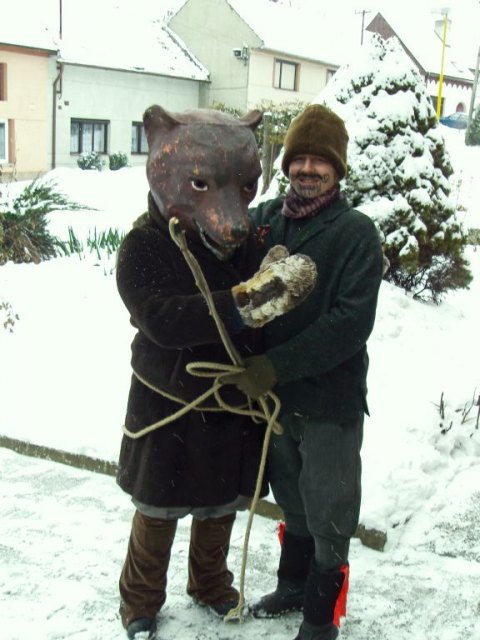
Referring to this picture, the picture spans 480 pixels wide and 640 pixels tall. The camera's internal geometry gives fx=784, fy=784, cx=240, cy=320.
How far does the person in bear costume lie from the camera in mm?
2299

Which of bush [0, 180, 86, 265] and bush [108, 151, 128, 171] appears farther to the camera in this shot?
bush [108, 151, 128, 171]

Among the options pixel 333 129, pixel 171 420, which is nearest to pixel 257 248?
pixel 333 129

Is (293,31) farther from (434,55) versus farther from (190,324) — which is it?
(190,324)

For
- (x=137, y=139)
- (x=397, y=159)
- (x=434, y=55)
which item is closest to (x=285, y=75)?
(x=137, y=139)

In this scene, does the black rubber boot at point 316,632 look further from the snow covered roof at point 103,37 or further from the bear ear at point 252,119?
the snow covered roof at point 103,37

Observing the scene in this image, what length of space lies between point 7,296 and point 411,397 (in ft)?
10.8

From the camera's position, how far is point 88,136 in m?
24.3

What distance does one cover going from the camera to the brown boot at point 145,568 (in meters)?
2.62

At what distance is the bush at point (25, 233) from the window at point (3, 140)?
1389 cm

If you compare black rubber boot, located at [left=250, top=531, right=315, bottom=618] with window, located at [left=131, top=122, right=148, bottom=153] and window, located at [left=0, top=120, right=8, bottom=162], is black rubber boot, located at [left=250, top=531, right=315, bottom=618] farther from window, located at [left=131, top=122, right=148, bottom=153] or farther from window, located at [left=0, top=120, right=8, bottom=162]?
window, located at [left=131, top=122, right=148, bottom=153]

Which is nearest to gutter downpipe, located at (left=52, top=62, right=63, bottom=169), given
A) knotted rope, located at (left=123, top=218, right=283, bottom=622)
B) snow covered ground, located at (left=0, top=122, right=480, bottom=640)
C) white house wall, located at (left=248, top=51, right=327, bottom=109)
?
white house wall, located at (left=248, top=51, right=327, bottom=109)

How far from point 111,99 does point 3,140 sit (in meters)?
4.14

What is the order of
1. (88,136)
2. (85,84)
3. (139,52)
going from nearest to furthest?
(85,84) < (88,136) < (139,52)

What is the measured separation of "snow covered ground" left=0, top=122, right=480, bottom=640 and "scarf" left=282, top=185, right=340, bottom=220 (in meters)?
1.47
